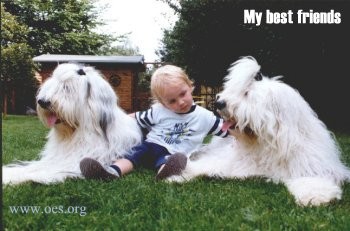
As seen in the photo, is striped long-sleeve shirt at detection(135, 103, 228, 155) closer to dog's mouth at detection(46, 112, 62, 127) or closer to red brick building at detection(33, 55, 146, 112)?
dog's mouth at detection(46, 112, 62, 127)

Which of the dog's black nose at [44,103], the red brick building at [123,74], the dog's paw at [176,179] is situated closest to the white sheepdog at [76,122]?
the dog's black nose at [44,103]

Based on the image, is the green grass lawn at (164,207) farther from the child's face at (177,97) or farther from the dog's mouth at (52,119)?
the child's face at (177,97)

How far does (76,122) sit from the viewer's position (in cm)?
370

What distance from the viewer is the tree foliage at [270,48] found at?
9.25 m

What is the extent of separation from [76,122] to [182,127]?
3.03 feet

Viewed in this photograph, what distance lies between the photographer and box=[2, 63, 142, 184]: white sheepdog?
3.59 meters

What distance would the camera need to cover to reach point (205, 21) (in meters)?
11.3

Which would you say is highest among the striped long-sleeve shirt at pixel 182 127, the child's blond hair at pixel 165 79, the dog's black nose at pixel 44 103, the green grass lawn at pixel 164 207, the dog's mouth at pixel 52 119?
the child's blond hair at pixel 165 79

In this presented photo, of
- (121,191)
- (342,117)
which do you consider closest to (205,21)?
(342,117)

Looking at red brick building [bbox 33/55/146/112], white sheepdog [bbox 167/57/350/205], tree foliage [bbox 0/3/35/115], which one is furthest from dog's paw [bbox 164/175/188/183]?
tree foliage [bbox 0/3/35/115]

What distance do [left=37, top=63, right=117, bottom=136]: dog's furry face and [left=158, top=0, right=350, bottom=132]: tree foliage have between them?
5.33 metres

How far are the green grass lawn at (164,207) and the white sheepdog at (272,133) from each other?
0.43ft

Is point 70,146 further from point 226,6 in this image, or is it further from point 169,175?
point 226,6

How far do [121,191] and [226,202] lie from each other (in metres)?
0.67
